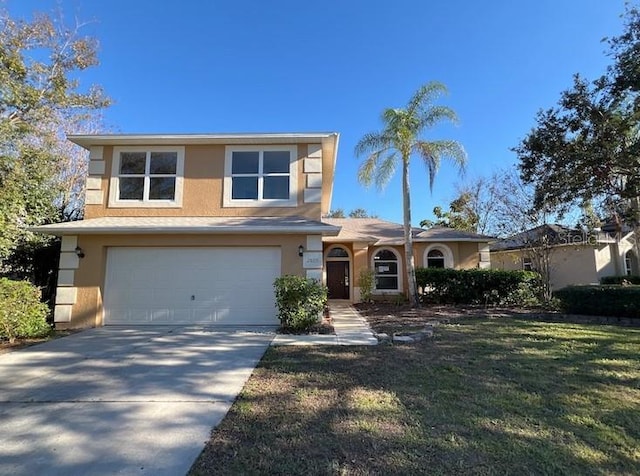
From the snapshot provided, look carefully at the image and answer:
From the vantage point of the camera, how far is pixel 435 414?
13.6 feet

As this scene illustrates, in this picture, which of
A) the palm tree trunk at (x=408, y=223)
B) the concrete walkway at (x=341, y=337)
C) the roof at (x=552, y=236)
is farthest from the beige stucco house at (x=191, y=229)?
the roof at (x=552, y=236)

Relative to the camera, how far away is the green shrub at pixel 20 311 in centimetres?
802

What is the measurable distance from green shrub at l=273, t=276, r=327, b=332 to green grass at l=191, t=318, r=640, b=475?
2.12 m

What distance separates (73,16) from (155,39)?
249 centimetres

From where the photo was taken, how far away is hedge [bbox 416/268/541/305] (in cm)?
1466

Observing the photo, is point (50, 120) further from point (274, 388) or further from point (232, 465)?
Answer: point (232, 465)

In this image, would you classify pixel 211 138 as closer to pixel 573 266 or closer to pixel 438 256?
pixel 438 256

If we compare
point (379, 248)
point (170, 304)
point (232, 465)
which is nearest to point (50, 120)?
point (170, 304)

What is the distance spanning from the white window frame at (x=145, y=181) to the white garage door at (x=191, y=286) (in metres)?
1.51

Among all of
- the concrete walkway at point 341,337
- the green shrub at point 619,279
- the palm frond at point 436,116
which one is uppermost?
the palm frond at point 436,116

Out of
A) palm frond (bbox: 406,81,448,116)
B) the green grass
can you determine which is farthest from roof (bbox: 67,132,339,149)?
the green grass

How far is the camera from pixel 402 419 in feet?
13.1

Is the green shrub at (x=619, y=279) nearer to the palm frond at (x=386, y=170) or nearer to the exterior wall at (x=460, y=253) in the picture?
the exterior wall at (x=460, y=253)

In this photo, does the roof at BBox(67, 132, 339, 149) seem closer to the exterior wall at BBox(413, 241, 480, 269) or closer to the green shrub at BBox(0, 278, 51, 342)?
the green shrub at BBox(0, 278, 51, 342)
